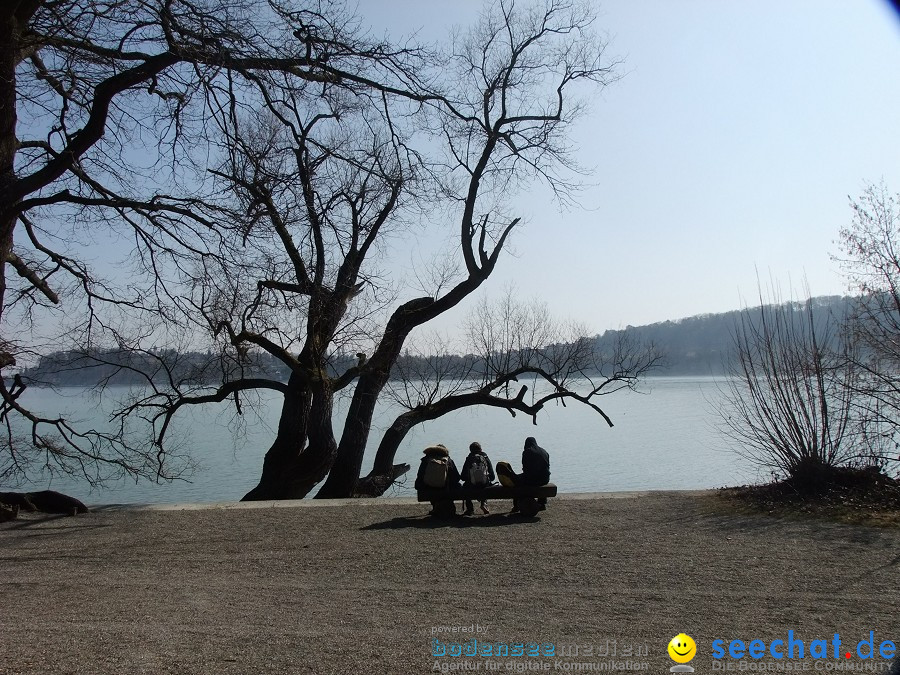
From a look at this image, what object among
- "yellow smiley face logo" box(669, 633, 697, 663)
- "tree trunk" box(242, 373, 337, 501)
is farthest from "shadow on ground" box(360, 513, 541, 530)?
"tree trunk" box(242, 373, 337, 501)

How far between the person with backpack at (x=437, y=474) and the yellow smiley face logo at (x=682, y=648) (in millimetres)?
4753

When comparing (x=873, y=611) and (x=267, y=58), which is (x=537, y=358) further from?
(x=873, y=611)

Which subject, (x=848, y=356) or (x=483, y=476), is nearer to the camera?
(x=483, y=476)

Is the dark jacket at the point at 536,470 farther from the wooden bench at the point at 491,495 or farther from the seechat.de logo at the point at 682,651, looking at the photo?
the seechat.de logo at the point at 682,651

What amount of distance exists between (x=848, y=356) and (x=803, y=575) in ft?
20.4

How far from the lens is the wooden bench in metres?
9.11

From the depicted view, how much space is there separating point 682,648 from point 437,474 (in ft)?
16.3

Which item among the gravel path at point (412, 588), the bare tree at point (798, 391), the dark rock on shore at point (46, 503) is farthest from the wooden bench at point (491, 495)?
the dark rock on shore at point (46, 503)

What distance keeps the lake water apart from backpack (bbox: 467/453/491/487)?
6.44m

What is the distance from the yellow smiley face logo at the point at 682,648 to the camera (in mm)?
4445

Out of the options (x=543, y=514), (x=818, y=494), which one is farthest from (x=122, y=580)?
(x=818, y=494)

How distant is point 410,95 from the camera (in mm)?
10180

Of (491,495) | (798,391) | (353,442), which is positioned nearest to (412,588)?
(491,495)

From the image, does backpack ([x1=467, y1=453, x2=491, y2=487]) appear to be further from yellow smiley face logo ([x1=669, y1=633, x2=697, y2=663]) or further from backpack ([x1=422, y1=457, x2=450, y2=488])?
yellow smiley face logo ([x1=669, y1=633, x2=697, y2=663])
